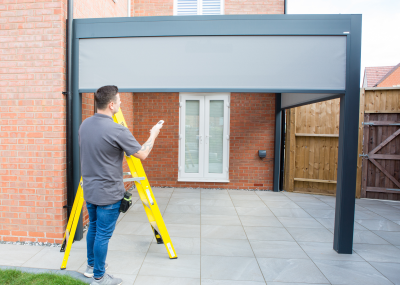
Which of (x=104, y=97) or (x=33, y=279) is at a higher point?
(x=104, y=97)

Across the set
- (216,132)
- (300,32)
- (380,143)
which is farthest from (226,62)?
(380,143)

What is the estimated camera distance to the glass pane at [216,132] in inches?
243

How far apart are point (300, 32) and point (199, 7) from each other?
3.75 m

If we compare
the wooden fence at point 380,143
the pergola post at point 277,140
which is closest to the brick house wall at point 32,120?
the pergola post at point 277,140

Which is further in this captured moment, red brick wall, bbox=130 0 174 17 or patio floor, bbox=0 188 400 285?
red brick wall, bbox=130 0 174 17

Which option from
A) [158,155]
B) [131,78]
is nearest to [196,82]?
[131,78]

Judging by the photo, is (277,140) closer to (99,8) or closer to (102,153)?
(99,8)

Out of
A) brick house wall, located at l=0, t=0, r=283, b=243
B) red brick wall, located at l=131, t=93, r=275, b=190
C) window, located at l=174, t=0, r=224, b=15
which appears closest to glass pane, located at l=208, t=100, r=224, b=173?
red brick wall, located at l=131, t=93, r=275, b=190

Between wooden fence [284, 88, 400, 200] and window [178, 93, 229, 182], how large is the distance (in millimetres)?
1525

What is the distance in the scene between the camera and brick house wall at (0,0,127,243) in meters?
2.96

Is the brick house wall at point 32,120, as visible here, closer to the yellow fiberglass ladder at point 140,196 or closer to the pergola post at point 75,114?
the pergola post at point 75,114

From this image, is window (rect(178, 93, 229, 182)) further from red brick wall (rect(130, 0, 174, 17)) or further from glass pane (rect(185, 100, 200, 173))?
red brick wall (rect(130, 0, 174, 17))

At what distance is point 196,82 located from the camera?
2980 millimetres

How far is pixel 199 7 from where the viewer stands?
591cm
